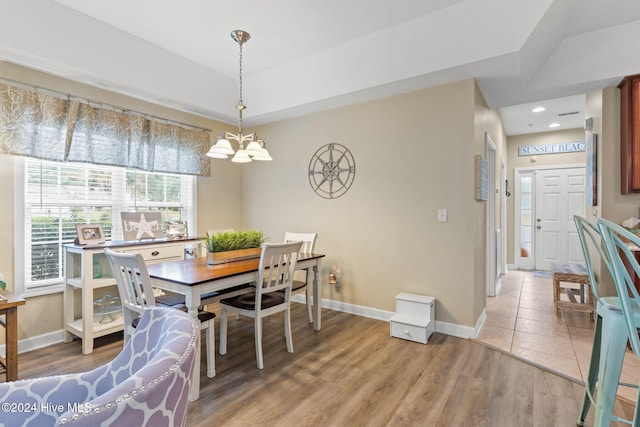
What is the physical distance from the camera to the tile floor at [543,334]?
242 centimetres

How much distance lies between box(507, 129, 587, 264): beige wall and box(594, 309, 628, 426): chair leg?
550 centimetres

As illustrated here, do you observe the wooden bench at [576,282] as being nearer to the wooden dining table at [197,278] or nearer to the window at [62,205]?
the wooden dining table at [197,278]

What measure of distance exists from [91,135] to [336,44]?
8.40ft

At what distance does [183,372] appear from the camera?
0.74m

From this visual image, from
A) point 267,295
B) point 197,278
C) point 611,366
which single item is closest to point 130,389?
point 197,278

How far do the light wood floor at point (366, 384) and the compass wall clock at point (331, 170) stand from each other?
5.52 feet

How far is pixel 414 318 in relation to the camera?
9.98 ft

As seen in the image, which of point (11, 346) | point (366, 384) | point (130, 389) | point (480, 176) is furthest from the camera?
point (480, 176)

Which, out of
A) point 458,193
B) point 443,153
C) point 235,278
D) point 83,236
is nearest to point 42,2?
point 83,236

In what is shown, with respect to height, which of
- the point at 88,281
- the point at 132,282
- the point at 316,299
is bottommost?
the point at 316,299

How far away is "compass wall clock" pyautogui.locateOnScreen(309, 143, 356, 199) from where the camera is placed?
3.77 m

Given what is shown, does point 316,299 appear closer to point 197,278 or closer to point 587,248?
point 197,278

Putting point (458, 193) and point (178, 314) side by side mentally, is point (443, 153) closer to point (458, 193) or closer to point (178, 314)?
point (458, 193)

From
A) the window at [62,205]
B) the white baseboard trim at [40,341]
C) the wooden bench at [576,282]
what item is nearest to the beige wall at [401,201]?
the wooden bench at [576,282]
